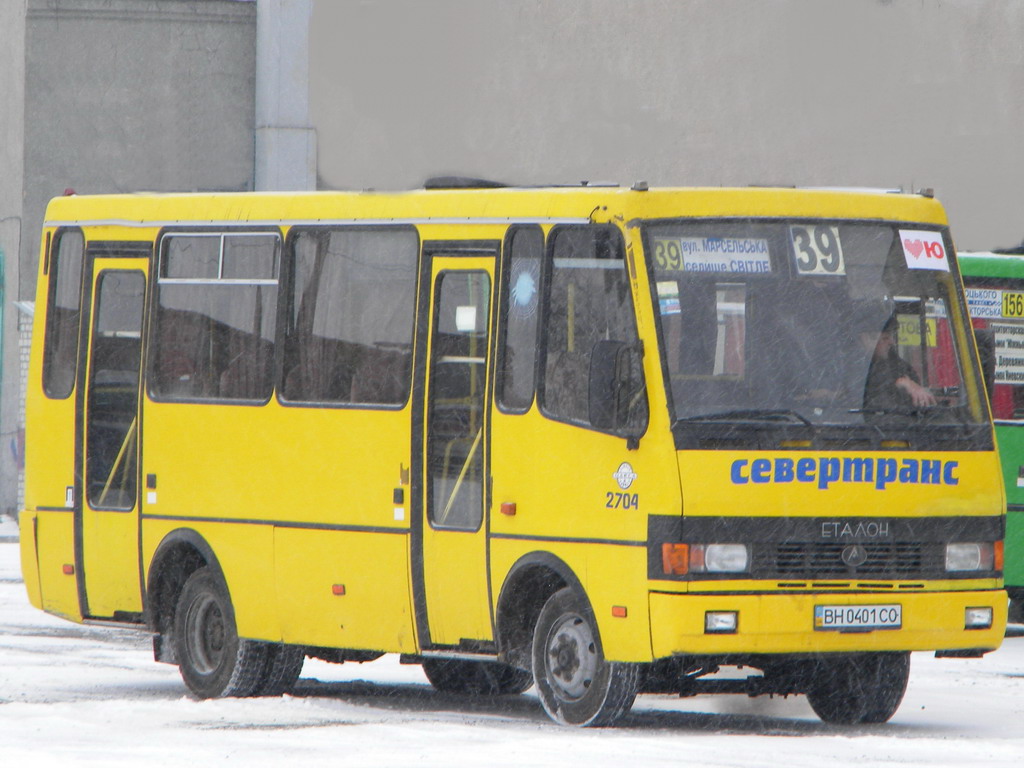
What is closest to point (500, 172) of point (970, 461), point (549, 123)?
point (549, 123)

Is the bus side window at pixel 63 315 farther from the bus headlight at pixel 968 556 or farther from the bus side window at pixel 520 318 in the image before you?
the bus headlight at pixel 968 556

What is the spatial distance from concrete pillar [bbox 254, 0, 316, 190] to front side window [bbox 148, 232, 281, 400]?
18200mm

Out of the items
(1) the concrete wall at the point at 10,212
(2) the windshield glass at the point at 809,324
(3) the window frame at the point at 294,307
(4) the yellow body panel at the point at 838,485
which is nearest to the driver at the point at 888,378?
(2) the windshield glass at the point at 809,324

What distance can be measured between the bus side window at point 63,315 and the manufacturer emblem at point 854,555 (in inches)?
227

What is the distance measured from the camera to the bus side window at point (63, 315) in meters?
14.7

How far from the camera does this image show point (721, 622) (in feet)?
34.9

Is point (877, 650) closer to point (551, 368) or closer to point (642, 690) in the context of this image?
point (642, 690)

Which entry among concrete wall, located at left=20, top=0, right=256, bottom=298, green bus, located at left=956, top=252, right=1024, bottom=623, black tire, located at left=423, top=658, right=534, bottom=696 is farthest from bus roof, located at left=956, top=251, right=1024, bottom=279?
concrete wall, located at left=20, top=0, right=256, bottom=298

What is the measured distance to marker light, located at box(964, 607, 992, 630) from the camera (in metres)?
11.3

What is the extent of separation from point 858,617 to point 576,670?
143cm

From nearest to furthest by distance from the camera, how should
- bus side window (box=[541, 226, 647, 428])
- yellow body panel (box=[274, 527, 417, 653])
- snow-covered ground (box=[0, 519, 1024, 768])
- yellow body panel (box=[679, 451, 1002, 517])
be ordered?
snow-covered ground (box=[0, 519, 1024, 768]) < yellow body panel (box=[679, 451, 1002, 517]) < bus side window (box=[541, 226, 647, 428]) < yellow body panel (box=[274, 527, 417, 653])

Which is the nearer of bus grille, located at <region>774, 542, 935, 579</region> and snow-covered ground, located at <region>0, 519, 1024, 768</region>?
snow-covered ground, located at <region>0, 519, 1024, 768</region>

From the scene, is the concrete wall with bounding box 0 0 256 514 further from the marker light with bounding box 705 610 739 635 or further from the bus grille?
the marker light with bounding box 705 610 739 635

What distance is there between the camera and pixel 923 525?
11.2 metres
